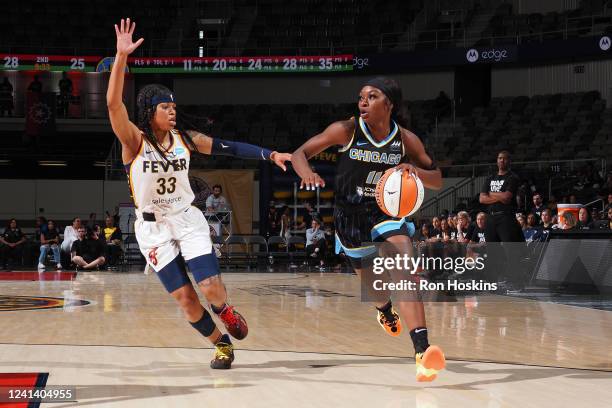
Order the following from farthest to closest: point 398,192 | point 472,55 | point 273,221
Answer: point 472,55 → point 273,221 → point 398,192

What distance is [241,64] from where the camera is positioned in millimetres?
31609

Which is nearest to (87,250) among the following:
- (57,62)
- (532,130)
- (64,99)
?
(64,99)

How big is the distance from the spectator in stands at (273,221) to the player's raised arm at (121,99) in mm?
17212

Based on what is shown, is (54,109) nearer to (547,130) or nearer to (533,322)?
(547,130)

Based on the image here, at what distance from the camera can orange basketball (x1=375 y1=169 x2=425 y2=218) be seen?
19.0ft

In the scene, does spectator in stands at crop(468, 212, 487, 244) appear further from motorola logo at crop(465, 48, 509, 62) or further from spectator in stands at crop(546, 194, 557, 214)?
motorola logo at crop(465, 48, 509, 62)

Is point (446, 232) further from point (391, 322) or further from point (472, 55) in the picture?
point (472, 55)

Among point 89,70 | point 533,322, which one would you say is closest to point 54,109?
point 89,70

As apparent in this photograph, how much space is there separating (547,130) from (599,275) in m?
15.1

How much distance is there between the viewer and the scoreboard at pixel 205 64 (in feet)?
101

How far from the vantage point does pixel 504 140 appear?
2773 cm

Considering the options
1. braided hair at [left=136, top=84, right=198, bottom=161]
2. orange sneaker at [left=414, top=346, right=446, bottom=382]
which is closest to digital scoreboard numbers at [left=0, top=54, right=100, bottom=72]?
braided hair at [left=136, top=84, right=198, bottom=161]

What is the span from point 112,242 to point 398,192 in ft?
53.8

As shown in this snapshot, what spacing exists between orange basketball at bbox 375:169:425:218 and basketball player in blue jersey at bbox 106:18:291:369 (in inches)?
26.7
